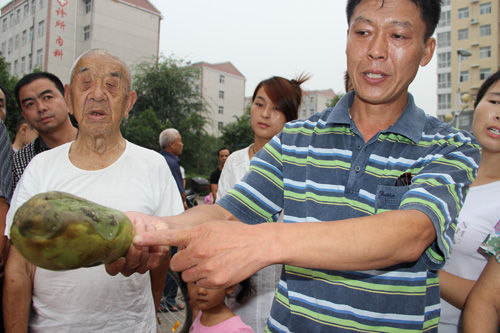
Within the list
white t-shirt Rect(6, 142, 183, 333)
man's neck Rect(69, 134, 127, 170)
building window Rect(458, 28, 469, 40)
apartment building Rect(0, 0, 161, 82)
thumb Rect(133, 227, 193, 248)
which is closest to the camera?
thumb Rect(133, 227, 193, 248)

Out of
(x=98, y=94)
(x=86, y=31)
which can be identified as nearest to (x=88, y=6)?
(x=86, y=31)

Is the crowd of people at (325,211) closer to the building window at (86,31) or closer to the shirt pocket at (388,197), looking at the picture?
the shirt pocket at (388,197)

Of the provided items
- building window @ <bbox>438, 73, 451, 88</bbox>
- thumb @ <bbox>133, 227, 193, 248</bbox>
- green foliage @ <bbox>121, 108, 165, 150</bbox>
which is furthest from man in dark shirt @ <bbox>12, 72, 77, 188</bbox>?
building window @ <bbox>438, 73, 451, 88</bbox>

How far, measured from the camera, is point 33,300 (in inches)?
84.7

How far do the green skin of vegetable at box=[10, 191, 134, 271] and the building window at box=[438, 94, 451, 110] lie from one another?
56499 millimetres

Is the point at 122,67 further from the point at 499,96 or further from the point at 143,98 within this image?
the point at 143,98

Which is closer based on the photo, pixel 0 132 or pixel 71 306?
pixel 71 306

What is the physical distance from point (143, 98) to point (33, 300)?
2965cm

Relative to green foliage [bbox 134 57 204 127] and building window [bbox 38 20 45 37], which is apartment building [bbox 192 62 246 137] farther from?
building window [bbox 38 20 45 37]

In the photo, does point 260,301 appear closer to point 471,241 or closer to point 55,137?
point 471,241

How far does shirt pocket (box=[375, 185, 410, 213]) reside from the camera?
4.92ft

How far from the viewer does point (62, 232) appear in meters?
1.20

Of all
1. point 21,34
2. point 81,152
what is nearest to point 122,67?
point 81,152

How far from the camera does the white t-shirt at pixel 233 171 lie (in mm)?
3416
